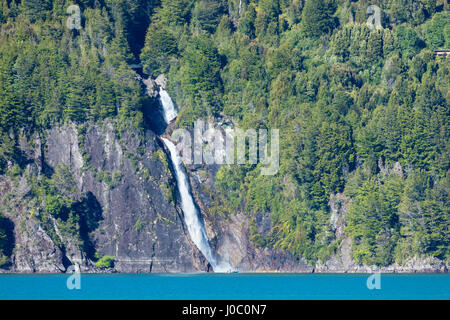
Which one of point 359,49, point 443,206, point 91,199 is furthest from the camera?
point 359,49

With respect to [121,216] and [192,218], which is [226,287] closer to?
[192,218]

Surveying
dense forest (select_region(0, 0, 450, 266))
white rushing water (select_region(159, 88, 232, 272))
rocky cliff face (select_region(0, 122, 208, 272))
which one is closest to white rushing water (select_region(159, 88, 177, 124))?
dense forest (select_region(0, 0, 450, 266))

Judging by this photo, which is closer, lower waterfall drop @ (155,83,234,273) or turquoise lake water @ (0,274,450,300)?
turquoise lake water @ (0,274,450,300)

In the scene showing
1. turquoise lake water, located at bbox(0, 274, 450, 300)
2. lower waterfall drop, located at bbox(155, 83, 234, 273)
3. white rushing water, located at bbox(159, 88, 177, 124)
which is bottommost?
turquoise lake water, located at bbox(0, 274, 450, 300)

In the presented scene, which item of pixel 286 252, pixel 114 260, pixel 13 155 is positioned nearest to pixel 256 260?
pixel 286 252

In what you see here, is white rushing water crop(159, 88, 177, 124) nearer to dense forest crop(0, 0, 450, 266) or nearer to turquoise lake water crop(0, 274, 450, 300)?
dense forest crop(0, 0, 450, 266)

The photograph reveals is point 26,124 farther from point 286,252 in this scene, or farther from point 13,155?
point 286,252

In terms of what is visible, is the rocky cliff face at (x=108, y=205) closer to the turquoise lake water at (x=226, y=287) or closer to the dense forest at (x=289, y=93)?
the dense forest at (x=289, y=93)
